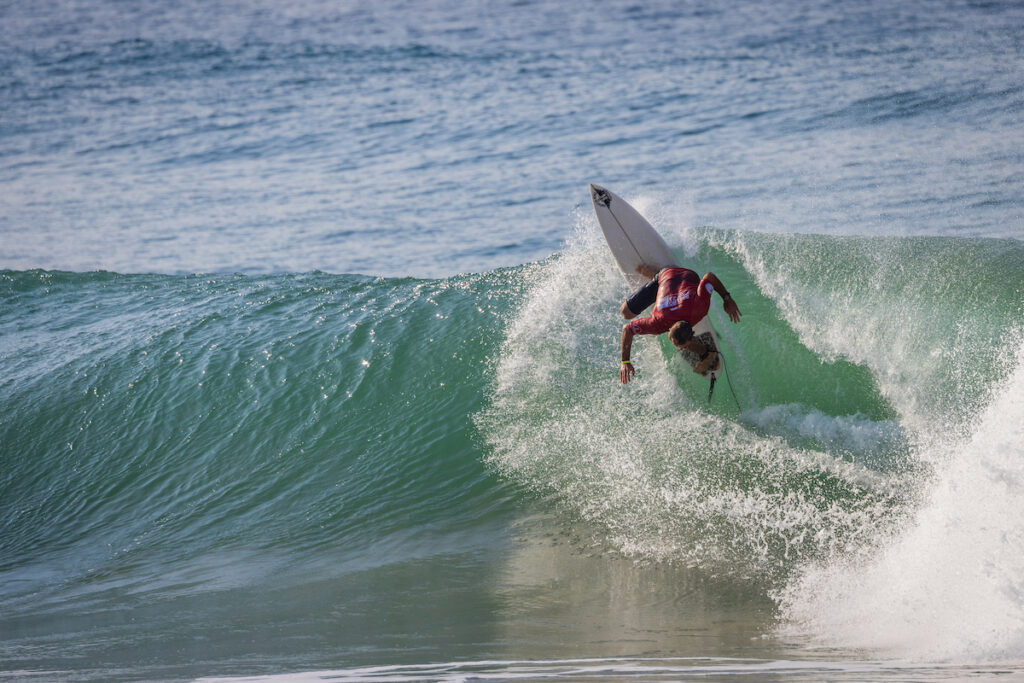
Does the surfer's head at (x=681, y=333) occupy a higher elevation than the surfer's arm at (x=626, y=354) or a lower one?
higher

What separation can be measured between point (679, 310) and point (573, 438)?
137cm

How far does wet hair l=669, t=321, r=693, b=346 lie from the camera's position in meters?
6.53

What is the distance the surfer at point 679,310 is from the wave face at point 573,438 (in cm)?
68

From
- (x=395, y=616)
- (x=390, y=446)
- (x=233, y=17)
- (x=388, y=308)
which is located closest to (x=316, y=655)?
(x=395, y=616)

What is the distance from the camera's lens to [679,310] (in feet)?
22.8

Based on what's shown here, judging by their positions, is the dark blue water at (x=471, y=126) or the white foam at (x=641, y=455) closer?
the white foam at (x=641, y=455)

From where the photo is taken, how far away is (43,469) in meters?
9.12

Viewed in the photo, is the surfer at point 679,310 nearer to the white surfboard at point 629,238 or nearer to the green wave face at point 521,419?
the green wave face at point 521,419

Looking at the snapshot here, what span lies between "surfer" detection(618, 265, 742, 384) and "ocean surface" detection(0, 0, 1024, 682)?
2.22 ft

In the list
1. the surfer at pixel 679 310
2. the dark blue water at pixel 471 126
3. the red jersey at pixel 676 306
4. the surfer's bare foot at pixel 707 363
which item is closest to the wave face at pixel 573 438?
the surfer's bare foot at pixel 707 363

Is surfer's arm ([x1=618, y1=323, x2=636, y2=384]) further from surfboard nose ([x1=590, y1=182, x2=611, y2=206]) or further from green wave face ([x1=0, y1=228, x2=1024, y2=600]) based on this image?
surfboard nose ([x1=590, y1=182, x2=611, y2=206])

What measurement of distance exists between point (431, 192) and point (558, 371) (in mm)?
12484

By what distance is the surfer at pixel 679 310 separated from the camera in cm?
672

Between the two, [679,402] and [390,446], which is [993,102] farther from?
[390,446]
